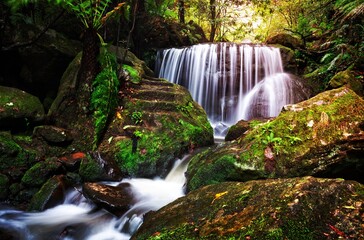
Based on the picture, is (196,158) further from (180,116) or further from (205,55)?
(205,55)

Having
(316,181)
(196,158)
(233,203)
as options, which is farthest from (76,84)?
(316,181)

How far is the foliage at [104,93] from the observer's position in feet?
19.2

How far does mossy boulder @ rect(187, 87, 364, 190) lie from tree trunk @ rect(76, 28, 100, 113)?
10.8ft

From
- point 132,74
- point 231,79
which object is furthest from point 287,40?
point 132,74

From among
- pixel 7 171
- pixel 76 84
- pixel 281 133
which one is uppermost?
pixel 76 84

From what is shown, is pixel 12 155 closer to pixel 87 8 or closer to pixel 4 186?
pixel 4 186

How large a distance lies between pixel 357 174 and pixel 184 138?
3.12m

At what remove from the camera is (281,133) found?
12.9 feet

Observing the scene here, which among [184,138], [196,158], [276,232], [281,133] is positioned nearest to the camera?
[276,232]

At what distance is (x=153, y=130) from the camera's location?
5844mm

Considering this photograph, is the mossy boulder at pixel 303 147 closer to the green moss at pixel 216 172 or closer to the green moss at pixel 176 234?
the green moss at pixel 216 172

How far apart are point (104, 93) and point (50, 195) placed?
2370mm

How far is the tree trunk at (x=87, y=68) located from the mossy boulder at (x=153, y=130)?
0.81 meters

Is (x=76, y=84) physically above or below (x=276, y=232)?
above
